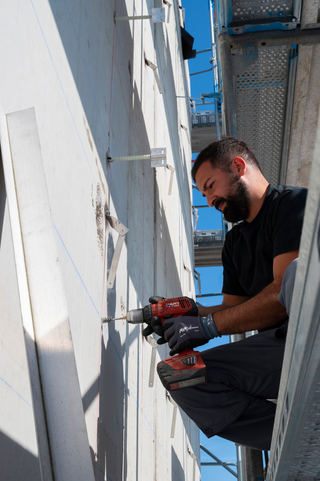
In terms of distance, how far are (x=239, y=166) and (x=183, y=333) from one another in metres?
0.96

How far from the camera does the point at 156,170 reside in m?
3.58

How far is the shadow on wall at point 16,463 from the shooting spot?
0.83m

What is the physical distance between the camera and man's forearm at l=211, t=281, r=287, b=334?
Answer: 1893 mm

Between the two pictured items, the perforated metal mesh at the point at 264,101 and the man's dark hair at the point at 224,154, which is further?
the perforated metal mesh at the point at 264,101

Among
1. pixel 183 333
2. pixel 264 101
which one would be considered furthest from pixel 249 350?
pixel 264 101

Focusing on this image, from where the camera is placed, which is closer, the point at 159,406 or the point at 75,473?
the point at 75,473

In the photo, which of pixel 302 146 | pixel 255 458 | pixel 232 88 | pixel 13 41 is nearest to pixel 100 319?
pixel 13 41

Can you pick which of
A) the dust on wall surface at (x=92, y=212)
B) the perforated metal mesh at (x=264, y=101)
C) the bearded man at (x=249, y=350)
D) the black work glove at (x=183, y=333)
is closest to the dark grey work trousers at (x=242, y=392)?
the bearded man at (x=249, y=350)

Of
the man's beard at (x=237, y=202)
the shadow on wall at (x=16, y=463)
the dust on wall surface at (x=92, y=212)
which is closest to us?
the shadow on wall at (x=16, y=463)

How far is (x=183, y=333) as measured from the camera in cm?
198

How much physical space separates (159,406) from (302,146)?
3093 millimetres

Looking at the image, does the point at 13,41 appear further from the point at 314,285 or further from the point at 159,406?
the point at 159,406

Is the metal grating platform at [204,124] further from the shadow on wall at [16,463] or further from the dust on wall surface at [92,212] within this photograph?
the shadow on wall at [16,463]

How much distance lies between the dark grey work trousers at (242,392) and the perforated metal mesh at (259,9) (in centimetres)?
290
